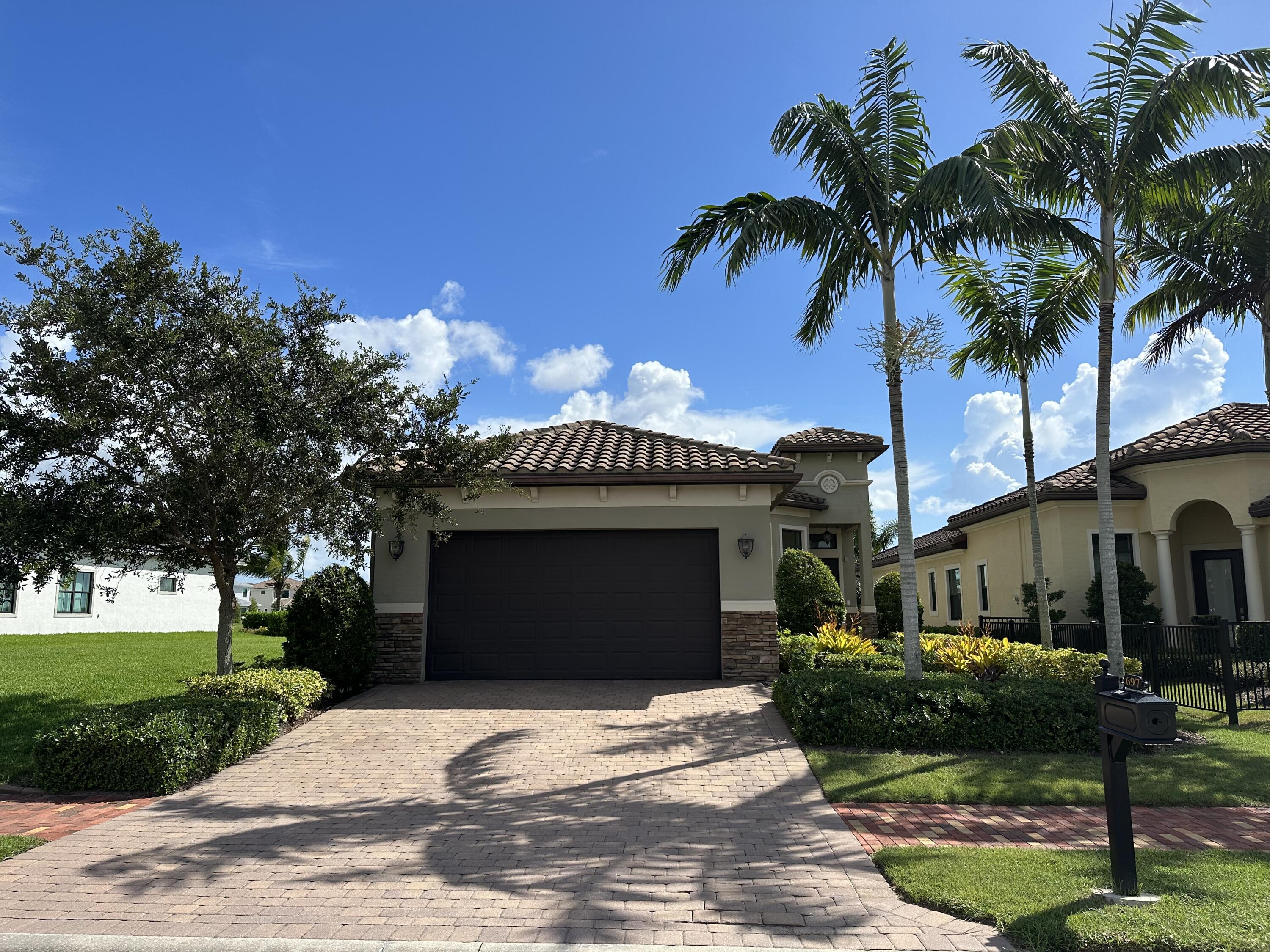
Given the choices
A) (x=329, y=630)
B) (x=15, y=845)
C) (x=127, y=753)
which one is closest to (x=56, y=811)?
(x=127, y=753)

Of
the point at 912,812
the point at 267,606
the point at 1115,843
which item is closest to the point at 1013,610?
the point at 912,812

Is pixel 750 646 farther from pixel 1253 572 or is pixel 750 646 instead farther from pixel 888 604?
pixel 888 604

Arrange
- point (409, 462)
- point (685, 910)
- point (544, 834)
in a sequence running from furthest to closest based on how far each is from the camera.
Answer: point (409, 462), point (544, 834), point (685, 910)

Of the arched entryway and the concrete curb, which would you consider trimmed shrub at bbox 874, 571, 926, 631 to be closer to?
the arched entryway

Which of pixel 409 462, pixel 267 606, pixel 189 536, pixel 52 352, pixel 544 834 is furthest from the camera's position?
pixel 267 606

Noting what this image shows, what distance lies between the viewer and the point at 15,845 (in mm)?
5797

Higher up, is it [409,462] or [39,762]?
[409,462]

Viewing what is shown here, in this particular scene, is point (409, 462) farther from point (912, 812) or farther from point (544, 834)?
point (912, 812)

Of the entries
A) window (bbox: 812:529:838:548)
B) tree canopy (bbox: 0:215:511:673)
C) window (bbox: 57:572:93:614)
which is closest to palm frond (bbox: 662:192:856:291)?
tree canopy (bbox: 0:215:511:673)

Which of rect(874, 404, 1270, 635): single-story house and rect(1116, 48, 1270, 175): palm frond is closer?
rect(1116, 48, 1270, 175): palm frond

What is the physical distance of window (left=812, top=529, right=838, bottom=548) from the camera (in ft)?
75.4

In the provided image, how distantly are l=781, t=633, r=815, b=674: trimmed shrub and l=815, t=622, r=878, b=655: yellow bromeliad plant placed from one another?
15 centimetres

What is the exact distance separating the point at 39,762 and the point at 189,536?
2945 mm

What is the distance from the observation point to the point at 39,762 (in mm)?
7445
